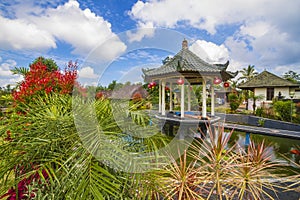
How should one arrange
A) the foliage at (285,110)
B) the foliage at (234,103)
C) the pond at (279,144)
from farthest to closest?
the foliage at (234,103) < the foliage at (285,110) < the pond at (279,144)

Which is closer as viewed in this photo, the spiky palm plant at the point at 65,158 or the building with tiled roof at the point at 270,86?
the spiky palm plant at the point at 65,158

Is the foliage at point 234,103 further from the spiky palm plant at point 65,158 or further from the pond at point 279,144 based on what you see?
the spiky palm plant at point 65,158

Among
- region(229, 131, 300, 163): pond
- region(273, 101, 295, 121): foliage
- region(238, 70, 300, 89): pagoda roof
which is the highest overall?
region(238, 70, 300, 89): pagoda roof

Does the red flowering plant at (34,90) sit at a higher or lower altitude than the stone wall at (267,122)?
higher

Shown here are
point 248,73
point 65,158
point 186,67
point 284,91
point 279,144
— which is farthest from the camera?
point 248,73

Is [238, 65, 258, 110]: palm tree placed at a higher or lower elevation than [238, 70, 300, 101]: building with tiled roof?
higher

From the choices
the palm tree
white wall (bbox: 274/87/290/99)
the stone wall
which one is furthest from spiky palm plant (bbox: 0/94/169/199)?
the palm tree

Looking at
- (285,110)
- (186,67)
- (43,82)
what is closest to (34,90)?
(43,82)

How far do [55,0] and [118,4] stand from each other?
2.36 m

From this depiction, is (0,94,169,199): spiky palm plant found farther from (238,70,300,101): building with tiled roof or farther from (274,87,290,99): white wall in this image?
(274,87,290,99): white wall

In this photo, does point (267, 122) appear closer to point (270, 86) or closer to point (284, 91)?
point (270, 86)

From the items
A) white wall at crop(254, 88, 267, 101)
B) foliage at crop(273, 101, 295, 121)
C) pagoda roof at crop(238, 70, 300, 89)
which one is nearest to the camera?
foliage at crop(273, 101, 295, 121)

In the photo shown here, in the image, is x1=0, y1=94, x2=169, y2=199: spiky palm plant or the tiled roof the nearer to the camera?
x1=0, y1=94, x2=169, y2=199: spiky palm plant

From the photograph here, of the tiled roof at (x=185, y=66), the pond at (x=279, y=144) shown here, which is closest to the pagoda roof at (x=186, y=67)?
the tiled roof at (x=185, y=66)
